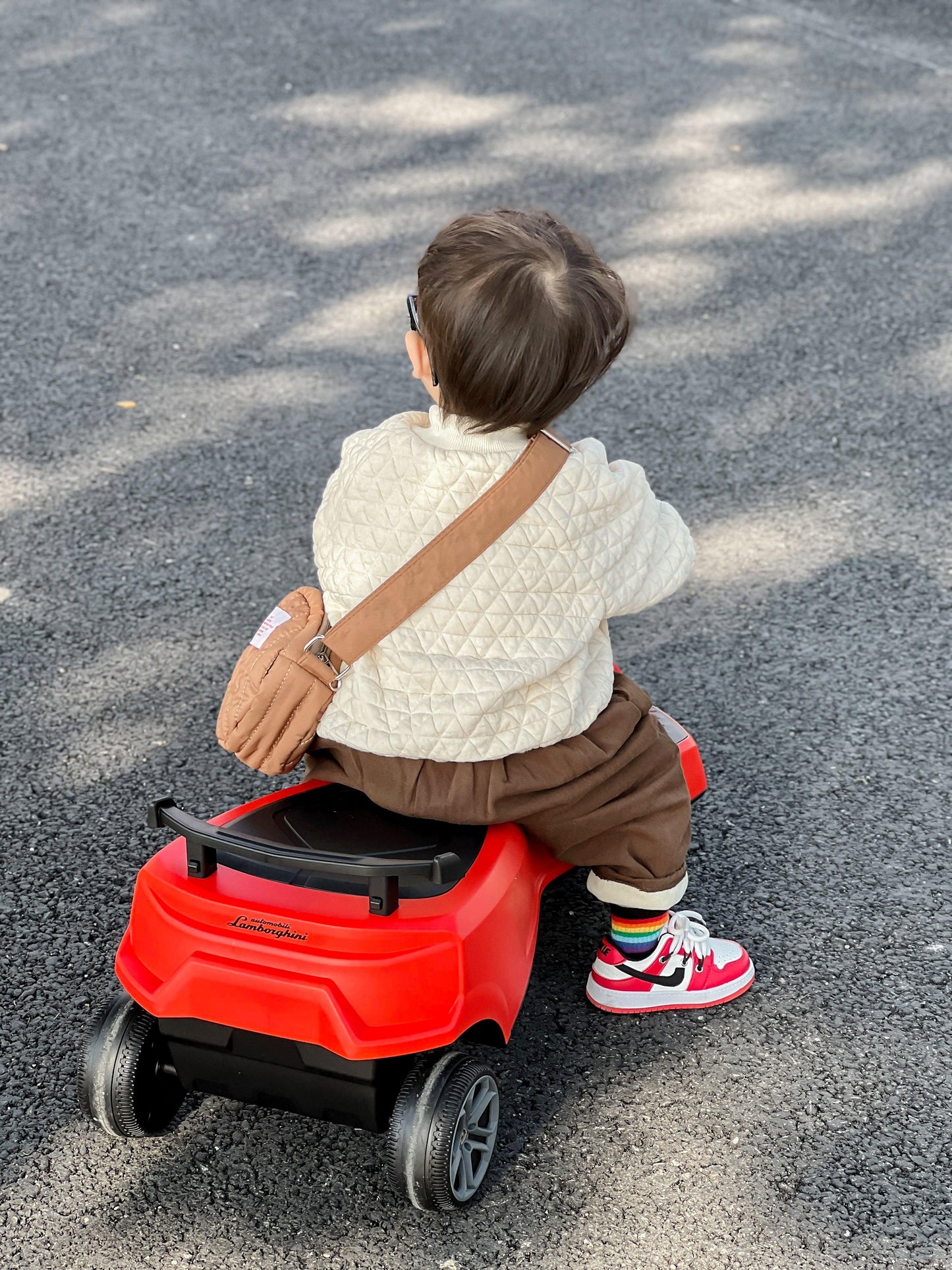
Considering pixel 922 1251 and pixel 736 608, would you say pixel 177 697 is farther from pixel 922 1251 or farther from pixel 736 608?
pixel 922 1251

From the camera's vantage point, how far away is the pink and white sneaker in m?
2.02

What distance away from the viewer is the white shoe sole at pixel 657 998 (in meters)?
2.02

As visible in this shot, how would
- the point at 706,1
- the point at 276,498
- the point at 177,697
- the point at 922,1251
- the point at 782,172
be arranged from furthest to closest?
the point at 706,1, the point at 782,172, the point at 276,498, the point at 177,697, the point at 922,1251

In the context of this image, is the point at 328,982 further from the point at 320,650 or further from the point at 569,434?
the point at 569,434

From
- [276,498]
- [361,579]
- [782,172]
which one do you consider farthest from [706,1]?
[361,579]

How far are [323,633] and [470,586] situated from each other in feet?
0.68

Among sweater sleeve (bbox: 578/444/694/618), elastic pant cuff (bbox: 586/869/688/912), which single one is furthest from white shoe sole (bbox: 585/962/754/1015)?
sweater sleeve (bbox: 578/444/694/618)

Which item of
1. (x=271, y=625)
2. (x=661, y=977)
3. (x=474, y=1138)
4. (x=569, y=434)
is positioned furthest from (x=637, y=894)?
(x=569, y=434)

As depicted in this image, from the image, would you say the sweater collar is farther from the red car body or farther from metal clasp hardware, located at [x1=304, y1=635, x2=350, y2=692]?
the red car body

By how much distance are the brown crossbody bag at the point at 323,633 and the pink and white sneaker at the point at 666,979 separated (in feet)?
1.94

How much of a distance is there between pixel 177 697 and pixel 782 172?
3.25 metres

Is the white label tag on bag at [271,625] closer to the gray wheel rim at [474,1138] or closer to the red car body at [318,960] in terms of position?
the red car body at [318,960]

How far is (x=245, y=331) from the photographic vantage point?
3.83m

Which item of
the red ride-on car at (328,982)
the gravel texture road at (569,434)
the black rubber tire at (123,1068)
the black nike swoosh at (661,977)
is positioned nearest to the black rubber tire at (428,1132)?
the red ride-on car at (328,982)
